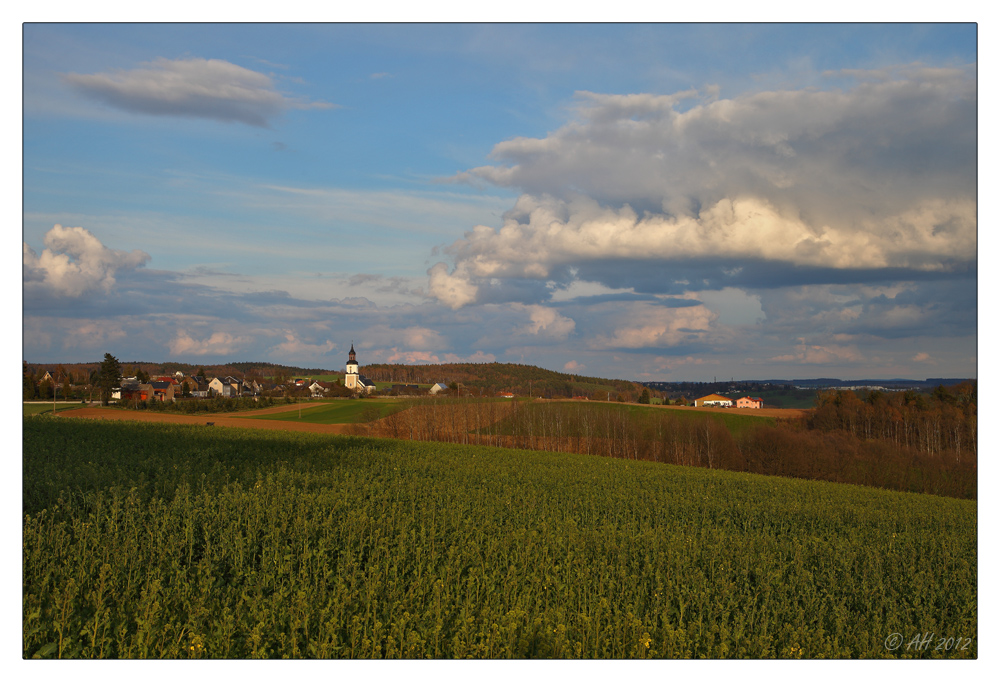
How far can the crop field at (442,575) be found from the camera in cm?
582

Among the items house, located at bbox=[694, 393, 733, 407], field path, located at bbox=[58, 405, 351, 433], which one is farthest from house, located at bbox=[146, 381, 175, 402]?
house, located at bbox=[694, 393, 733, 407]

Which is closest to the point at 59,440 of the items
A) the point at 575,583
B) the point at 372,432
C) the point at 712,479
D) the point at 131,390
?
the point at 131,390

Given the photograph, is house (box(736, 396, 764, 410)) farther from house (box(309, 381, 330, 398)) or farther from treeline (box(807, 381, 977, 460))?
house (box(309, 381, 330, 398))

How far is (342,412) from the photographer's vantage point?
72.3 m

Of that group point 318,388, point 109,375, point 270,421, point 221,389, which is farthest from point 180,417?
point 318,388

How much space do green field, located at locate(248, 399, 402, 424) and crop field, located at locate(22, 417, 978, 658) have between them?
1928 inches

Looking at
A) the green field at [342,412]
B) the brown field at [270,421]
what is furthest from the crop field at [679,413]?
the green field at [342,412]

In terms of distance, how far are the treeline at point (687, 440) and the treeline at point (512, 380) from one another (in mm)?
2933

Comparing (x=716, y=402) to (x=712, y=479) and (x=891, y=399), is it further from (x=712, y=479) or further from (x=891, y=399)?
(x=712, y=479)

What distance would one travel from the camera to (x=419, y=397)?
229 feet

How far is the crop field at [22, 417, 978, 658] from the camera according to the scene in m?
5.82

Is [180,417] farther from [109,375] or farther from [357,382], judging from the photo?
[357,382]

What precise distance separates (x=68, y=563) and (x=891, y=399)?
1863 inches

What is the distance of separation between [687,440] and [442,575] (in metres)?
56.7
